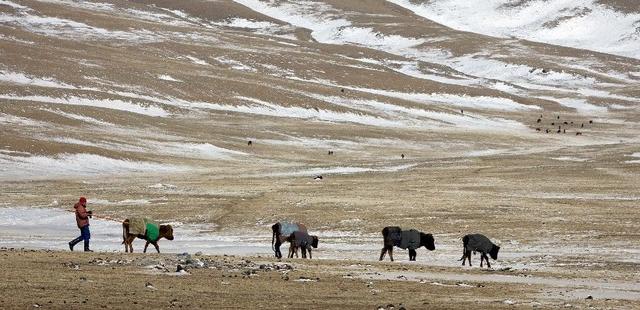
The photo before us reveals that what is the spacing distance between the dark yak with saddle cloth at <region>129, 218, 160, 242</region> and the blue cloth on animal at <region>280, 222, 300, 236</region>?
344 centimetres

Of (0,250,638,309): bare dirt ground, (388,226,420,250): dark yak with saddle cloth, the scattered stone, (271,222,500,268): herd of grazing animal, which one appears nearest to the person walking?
(0,250,638,309): bare dirt ground

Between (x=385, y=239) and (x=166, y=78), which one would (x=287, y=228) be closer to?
(x=385, y=239)

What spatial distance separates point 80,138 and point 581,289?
5658 cm

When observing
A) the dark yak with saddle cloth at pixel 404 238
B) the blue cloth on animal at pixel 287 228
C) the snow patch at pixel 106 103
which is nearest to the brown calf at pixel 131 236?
the blue cloth on animal at pixel 287 228

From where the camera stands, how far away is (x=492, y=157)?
79000 millimetres

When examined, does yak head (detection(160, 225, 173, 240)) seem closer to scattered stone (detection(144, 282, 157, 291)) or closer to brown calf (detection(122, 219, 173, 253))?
brown calf (detection(122, 219, 173, 253))

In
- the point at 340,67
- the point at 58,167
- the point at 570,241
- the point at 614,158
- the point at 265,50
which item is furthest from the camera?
the point at 265,50

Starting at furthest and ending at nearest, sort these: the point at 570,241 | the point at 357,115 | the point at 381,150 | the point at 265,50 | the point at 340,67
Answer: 1. the point at 265,50
2. the point at 340,67
3. the point at 357,115
4. the point at 381,150
5. the point at 570,241

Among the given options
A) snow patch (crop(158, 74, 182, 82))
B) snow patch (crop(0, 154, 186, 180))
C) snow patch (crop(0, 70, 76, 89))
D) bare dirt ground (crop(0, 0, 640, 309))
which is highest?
snow patch (crop(158, 74, 182, 82))

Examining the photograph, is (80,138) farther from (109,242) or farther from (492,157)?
(109,242)

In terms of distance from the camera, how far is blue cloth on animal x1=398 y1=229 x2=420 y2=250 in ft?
101

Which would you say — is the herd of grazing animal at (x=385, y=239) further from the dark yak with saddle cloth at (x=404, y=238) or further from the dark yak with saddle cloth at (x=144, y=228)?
the dark yak with saddle cloth at (x=144, y=228)

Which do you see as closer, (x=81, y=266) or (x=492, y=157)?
(x=81, y=266)

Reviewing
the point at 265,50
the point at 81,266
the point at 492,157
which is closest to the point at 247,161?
the point at 492,157
